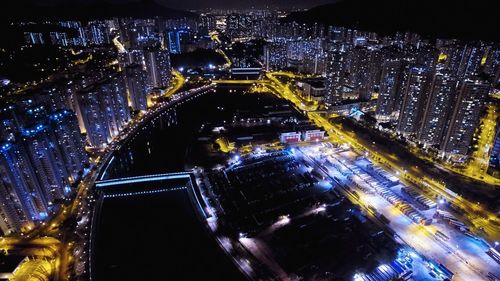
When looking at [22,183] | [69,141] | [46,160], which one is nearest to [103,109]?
[69,141]

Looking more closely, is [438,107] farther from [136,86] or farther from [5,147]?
[5,147]

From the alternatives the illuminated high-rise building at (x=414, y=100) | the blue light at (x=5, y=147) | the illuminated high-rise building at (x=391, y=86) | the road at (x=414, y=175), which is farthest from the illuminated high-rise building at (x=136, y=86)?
the illuminated high-rise building at (x=414, y=100)

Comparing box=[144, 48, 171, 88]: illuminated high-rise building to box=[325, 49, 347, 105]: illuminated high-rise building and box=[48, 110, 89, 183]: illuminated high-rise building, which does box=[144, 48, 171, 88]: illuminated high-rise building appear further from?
box=[325, 49, 347, 105]: illuminated high-rise building

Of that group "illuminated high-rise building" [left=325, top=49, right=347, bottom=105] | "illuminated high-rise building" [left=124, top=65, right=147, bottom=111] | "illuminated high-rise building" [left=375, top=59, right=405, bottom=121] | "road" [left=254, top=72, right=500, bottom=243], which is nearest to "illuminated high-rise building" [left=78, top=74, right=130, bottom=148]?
"illuminated high-rise building" [left=124, top=65, right=147, bottom=111]

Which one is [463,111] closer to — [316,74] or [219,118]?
[219,118]

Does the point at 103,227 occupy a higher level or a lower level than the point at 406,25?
lower

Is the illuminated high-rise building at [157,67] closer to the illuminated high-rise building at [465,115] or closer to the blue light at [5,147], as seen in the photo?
the blue light at [5,147]

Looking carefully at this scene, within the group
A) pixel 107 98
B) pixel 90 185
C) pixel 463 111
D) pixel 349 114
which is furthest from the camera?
pixel 349 114

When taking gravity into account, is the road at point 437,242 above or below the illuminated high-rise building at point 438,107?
below

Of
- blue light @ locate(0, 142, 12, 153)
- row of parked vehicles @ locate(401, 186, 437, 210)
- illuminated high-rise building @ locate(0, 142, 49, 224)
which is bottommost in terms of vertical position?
row of parked vehicles @ locate(401, 186, 437, 210)

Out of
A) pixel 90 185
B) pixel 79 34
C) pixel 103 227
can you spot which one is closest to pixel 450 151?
pixel 103 227

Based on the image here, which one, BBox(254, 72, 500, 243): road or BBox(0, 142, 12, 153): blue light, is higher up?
BBox(0, 142, 12, 153): blue light
